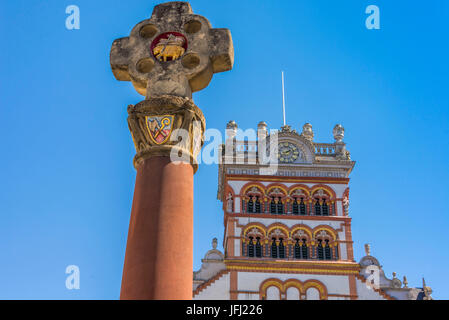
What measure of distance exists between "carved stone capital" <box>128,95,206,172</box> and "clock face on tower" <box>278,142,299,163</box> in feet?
100

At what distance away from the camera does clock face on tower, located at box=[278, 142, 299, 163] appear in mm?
37562

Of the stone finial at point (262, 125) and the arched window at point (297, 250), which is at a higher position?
the stone finial at point (262, 125)

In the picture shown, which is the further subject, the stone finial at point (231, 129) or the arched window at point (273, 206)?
the stone finial at point (231, 129)

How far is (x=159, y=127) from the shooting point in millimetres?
7102

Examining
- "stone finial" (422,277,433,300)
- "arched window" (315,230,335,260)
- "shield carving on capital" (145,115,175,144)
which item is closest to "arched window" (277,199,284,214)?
"arched window" (315,230,335,260)

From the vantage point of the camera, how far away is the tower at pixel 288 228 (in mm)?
33531

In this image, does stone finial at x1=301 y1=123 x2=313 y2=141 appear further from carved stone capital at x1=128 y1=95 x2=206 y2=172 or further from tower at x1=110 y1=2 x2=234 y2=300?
carved stone capital at x1=128 y1=95 x2=206 y2=172

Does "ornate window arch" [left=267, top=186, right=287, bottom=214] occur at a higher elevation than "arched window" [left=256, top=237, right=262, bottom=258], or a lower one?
higher

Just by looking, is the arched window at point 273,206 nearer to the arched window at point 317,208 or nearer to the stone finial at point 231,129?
the arched window at point 317,208

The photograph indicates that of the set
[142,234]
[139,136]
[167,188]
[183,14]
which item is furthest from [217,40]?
[142,234]

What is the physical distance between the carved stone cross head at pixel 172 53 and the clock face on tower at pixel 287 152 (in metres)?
30.0

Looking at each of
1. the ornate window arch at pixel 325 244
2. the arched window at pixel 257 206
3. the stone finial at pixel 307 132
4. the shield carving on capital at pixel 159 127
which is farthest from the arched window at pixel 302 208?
the shield carving on capital at pixel 159 127

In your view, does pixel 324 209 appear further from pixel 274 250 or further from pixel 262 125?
pixel 262 125
